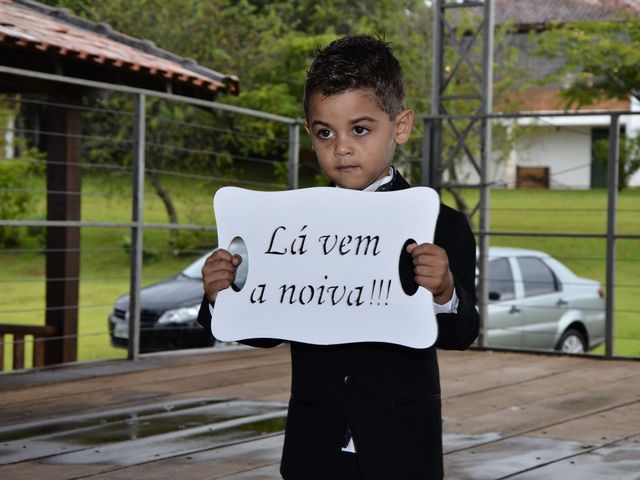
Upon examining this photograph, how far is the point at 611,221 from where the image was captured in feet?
27.6

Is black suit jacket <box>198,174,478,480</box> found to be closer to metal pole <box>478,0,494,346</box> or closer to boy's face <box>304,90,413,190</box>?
boy's face <box>304,90,413,190</box>

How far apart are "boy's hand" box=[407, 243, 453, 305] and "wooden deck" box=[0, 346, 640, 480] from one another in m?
2.43

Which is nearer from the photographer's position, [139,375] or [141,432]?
[141,432]

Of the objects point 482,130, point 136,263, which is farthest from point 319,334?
point 482,130

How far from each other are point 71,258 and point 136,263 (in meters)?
0.91

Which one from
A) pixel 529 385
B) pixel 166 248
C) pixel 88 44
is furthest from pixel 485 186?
pixel 166 248

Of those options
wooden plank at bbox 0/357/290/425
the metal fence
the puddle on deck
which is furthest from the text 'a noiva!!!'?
the metal fence

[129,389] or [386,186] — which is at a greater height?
[386,186]

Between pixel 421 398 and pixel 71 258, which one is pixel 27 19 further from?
pixel 421 398

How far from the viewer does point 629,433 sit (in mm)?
5477

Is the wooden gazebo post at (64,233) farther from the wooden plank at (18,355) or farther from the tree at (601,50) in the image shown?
the tree at (601,50)

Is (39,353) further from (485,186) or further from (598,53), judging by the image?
(598,53)

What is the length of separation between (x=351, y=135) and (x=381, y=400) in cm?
53

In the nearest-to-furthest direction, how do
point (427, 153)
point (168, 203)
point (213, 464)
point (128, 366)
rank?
point (213, 464)
point (128, 366)
point (427, 153)
point (168, 203)
